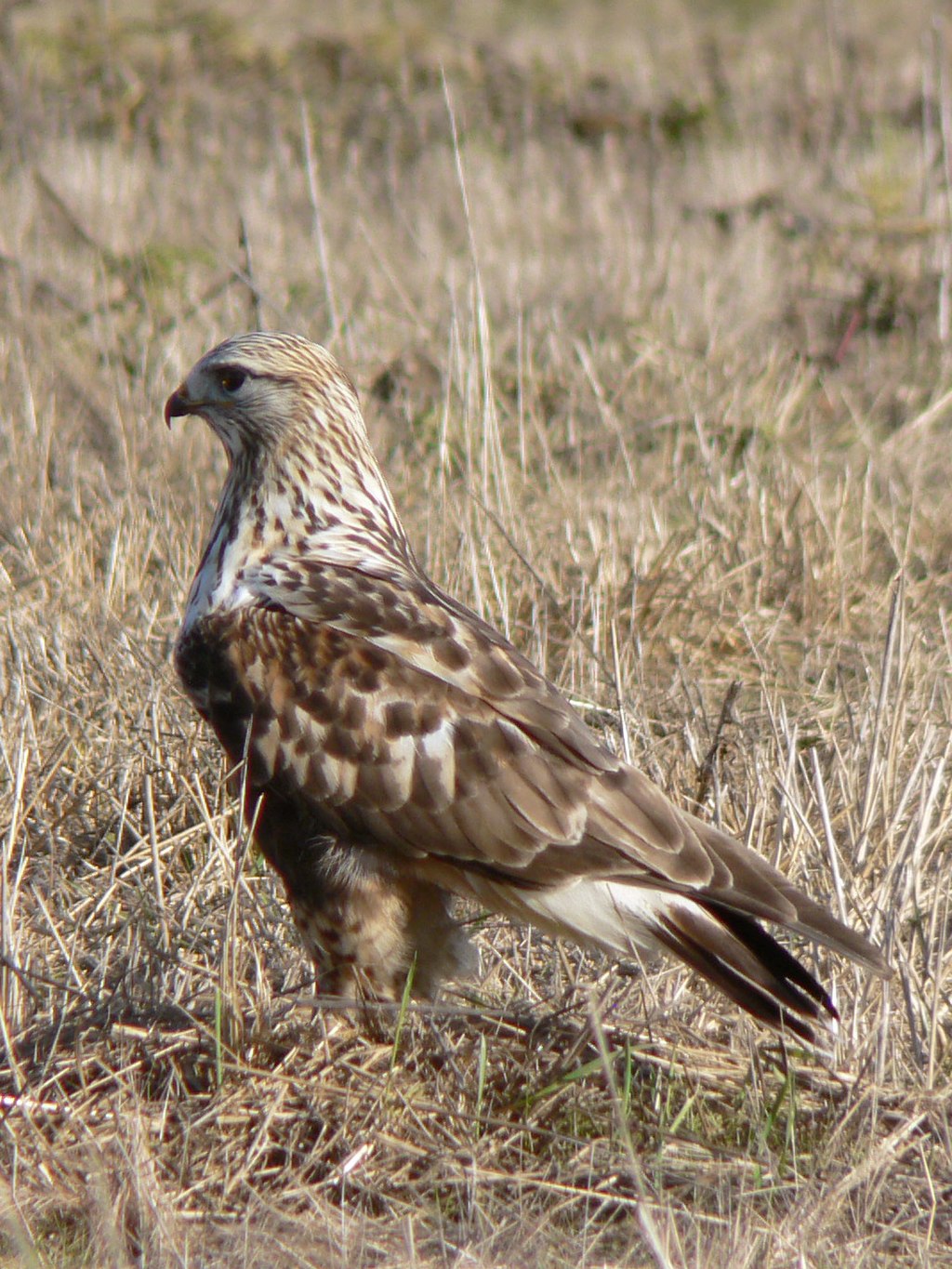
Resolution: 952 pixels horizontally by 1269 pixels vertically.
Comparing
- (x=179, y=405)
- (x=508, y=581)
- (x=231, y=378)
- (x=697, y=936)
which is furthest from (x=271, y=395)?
(x=697, y=936)

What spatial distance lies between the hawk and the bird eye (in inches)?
17.6

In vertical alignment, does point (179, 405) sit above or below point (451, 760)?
above

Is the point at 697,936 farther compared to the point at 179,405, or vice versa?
the point at 179,405

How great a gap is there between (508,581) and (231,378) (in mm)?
1365

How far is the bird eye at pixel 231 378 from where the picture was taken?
412 centimetres

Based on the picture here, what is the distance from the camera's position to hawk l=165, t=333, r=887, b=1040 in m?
3.25

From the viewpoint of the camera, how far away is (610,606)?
5227 millimetres

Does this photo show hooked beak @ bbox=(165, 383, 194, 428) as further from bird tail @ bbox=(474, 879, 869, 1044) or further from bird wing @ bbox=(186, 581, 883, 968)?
bird tail @ bbox=(474, 879, 869, 1044)

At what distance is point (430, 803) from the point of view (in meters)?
3.39

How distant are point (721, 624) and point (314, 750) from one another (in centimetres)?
210

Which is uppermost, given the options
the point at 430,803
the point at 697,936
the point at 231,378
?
the point at 231,378

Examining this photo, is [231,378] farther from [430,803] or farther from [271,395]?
[430,803]

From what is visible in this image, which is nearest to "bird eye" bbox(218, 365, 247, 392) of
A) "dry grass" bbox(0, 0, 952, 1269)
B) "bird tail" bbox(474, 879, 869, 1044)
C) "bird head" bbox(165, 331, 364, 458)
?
"bird head" bbox(165, 331, 364, 458)

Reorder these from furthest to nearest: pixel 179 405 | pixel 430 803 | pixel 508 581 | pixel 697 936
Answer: pixel 508 581, pixel 179 405, pixel 430 803, pixel 697 936
